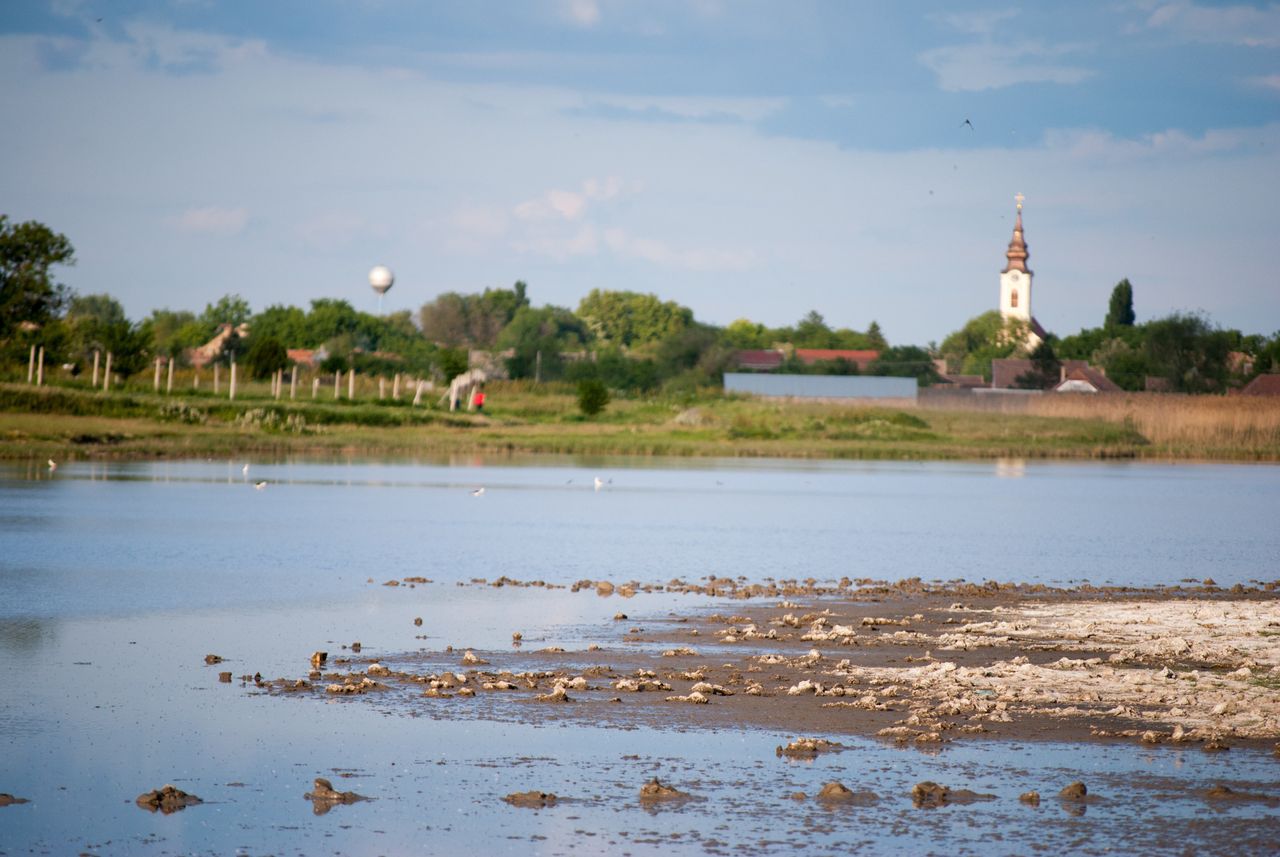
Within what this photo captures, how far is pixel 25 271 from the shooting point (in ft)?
221

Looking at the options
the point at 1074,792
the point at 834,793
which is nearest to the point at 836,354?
the point at 1074,792

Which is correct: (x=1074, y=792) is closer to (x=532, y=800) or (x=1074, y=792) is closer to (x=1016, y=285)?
(x=532, y=800)

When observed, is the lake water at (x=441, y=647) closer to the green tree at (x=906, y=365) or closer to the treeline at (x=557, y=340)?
the treeline at (x=557, y=340)

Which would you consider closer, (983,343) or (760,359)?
(760,359)

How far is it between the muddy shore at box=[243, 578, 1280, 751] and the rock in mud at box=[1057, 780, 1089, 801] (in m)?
1.68

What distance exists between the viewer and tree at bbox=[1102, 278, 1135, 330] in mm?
174000

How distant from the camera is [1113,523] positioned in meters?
35.9

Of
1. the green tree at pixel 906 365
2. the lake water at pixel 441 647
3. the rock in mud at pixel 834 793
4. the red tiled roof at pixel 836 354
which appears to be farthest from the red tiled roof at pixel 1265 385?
the rock in mud at pixel 834 793

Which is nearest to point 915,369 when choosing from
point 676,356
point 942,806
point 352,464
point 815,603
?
point 676,356

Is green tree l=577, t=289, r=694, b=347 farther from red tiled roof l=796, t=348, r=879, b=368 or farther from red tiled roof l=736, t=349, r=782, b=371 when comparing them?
red tiled roof l=736, t=349, r=782, b=371

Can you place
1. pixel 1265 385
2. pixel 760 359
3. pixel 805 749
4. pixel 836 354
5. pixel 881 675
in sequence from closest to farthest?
1. pixel 805 749
2. pixel 881 675
3. pixel 1265 385
4. pixel 760 359
5. pixel 836 354

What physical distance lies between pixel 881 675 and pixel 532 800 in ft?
17.5

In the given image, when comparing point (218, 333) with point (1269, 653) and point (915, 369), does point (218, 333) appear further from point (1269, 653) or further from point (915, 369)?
point (1269, 653)

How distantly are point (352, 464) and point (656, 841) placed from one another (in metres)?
48.7
